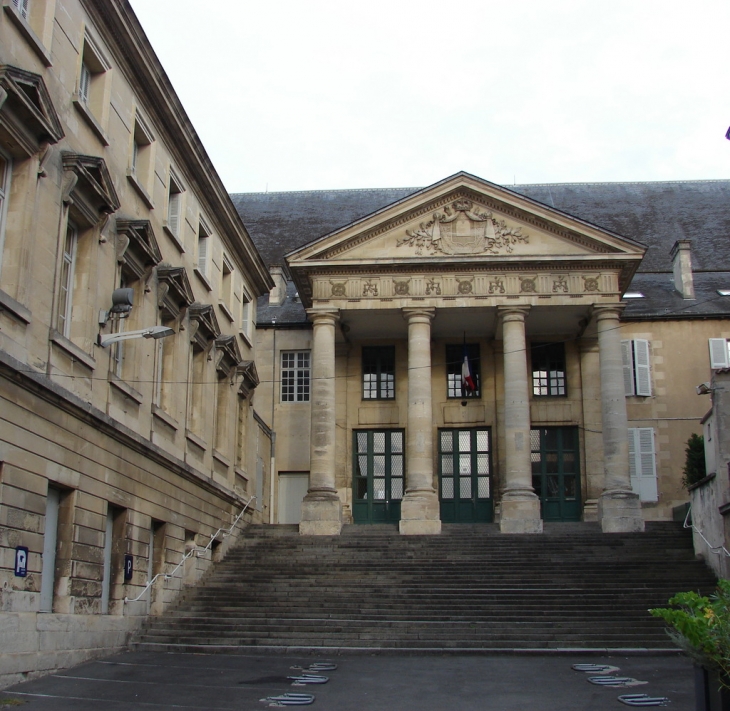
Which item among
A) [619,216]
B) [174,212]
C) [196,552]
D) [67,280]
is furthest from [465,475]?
[67,280]

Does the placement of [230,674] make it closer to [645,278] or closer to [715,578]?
[715,578]

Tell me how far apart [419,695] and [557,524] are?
15.3m

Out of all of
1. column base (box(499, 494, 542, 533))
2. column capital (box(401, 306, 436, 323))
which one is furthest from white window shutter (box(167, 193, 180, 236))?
column base (box(499, 494, 542, 533))

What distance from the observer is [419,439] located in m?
26.0

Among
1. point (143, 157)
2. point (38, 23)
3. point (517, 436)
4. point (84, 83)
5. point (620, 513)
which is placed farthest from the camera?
point (517, 436)

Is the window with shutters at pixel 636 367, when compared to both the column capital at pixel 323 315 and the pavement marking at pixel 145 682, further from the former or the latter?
the pavement marking at pixel 145 682

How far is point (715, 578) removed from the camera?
64.0 ft

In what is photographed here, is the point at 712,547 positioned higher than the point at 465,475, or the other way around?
the point at 465,475

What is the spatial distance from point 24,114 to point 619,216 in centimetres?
2887

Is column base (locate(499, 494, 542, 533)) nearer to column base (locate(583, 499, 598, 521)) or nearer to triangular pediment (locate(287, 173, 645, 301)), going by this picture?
column base (locate(583, 499, 598, 521))

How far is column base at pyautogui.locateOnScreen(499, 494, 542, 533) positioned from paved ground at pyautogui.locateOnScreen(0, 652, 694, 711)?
30.0ft

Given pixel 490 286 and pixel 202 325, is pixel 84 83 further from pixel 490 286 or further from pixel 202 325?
pixel 490 286

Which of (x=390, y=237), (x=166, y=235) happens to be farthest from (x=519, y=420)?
(x=166, y=235)

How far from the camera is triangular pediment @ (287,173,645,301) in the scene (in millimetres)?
26906
